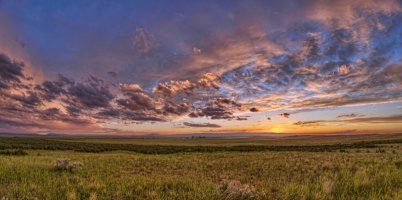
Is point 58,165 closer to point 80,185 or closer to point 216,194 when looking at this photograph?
point 80,185

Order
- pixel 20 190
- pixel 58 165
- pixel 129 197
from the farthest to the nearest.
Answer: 1. pixel 58 165
2. pixel 20 190
3. pixel 129 197

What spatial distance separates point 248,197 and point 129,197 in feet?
11.1

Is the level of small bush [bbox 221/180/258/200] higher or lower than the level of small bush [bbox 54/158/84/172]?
higher

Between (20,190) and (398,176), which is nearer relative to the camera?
(20,190)

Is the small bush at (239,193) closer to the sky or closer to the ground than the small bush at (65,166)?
closer to the sky

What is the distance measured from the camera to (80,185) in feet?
31.5

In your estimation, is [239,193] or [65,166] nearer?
[239,193]

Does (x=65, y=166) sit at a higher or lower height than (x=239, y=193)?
lower

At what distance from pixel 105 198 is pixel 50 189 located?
7.36 ft

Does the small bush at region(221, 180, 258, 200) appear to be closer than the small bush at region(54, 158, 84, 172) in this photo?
Yes

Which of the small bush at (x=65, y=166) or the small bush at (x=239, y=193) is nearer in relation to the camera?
the small bush at (x=239, y=193)

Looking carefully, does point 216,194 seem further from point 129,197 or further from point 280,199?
point 129,197

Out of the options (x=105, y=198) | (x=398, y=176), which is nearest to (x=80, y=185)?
(x=105, y=198)

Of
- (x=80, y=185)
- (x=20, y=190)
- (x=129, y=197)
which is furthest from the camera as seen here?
(x=80, y=185)
